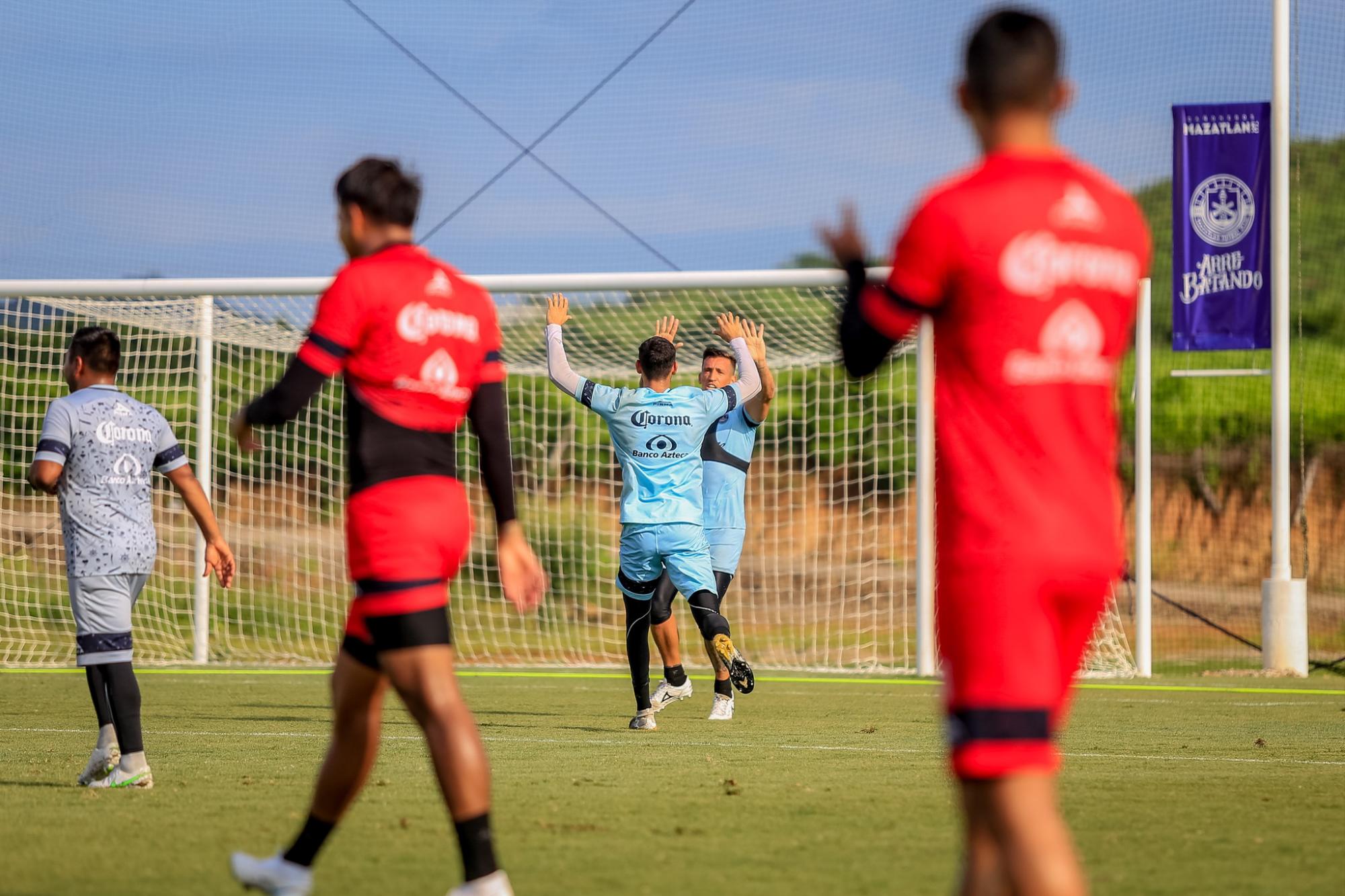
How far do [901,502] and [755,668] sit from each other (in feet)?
17.7

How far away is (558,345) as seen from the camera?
8.62 meters

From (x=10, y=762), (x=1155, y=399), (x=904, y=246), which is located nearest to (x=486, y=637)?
(x=10, y=762)

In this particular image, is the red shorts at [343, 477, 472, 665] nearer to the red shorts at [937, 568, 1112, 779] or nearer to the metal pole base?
the red shorts at [937, 568, 1112, 779]

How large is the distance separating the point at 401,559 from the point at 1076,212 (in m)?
2.01

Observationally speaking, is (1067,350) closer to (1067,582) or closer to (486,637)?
(1067,582)

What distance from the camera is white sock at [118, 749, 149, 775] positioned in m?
6.78

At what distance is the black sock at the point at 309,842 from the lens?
14.5 ft

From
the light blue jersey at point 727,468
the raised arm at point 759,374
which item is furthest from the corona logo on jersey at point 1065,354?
the light blue jersey at point 727,468

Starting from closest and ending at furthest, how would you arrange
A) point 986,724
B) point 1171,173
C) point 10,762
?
1. point 986,724
2. point 10,762
3. point 1171,173

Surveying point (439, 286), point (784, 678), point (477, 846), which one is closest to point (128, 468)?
point (439, 286)

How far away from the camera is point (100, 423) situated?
6.95 meters

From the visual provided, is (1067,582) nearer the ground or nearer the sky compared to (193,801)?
nearer the sky

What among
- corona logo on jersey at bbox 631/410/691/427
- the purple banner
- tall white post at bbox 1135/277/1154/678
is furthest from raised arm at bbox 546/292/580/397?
the purple banner

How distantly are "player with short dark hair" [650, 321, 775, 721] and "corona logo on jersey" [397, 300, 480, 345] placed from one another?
491 centimetres
